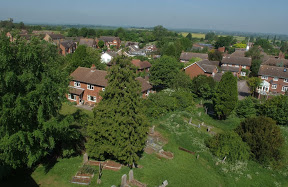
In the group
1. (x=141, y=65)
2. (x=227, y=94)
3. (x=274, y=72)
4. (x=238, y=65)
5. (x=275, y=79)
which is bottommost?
(x=275, y=79)

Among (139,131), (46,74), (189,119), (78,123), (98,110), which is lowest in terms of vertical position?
(189,119)

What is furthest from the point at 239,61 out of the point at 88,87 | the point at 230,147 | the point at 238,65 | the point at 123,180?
the point at 123,180

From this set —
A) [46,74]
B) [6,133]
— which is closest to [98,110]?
[46,74]

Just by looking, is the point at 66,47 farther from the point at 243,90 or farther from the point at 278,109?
the point at 278,109

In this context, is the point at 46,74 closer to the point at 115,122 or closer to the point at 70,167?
the point at 115,122

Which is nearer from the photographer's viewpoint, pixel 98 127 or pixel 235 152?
pixel 98 127

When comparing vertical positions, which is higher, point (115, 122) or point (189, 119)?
point (115, 122)
